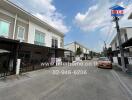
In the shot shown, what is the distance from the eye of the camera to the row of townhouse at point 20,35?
412 inches

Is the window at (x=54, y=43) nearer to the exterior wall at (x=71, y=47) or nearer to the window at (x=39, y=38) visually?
the window at (x=39, y=38)

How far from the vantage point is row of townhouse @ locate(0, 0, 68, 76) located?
10.5 metres

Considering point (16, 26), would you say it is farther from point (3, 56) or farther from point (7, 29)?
point (3, 56)

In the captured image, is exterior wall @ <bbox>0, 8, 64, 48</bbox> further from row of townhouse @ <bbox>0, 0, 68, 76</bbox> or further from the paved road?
the paved road

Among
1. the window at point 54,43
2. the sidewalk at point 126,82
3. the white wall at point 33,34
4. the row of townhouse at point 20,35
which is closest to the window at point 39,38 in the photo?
the row of townhouse at point 20,35

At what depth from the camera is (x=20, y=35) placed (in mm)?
13461

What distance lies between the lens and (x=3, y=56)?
11.1 meters

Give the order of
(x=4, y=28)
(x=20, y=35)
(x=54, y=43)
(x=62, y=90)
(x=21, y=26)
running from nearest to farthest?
(x=62, y=90)
(x=4, y=28)
(x=20, y=35)
(x=21, y=26)
(x=54, y=43)

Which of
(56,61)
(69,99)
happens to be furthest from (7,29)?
(69,99)

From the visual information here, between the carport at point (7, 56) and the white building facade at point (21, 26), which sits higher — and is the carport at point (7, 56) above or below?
below

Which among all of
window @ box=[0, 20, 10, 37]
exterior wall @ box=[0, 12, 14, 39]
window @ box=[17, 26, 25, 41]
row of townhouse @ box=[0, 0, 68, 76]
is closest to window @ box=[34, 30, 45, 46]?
row of townhouse @ box=[0, 0, 68, 76]

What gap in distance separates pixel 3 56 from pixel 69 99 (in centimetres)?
1037

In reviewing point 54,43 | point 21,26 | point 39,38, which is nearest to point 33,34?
point 39,38

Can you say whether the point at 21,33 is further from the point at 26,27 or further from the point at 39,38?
the point at 39,38
